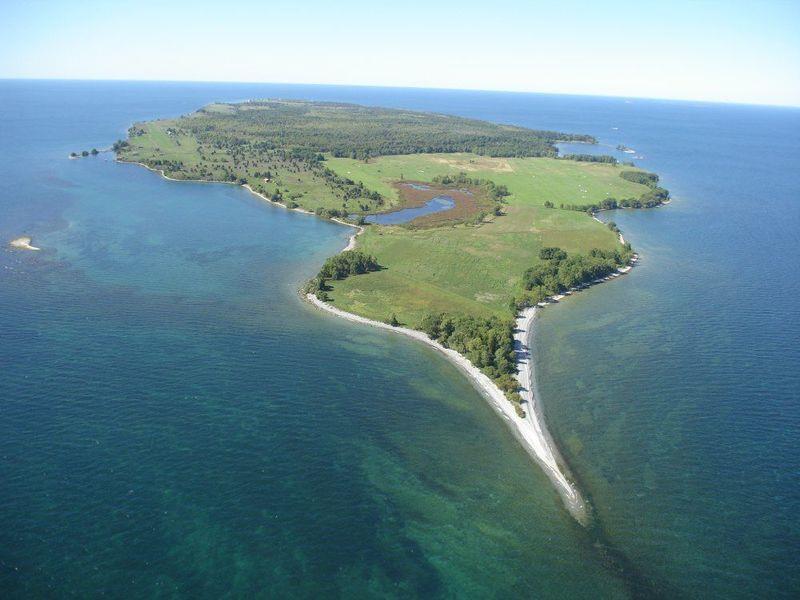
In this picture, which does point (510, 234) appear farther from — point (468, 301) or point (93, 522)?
point (93, 522)

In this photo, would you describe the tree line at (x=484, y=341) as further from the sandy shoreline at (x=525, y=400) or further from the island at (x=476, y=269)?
the sandy shoreline at (x=525, y=400)

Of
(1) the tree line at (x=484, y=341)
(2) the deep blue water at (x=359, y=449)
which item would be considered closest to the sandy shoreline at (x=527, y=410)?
(1) the tree line at (x=484, y=341)

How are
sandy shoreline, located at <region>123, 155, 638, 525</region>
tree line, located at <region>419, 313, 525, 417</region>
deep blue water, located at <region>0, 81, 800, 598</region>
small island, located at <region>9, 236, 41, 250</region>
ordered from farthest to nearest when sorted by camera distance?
small island, located at <region>9, 236, 41, 250</region> < tree line, located at <region>419, 313, 525, 417</region> < sandy shoreline, located at <region>123, 155, 638, 525</region> < deep blue water, located at <region>0, 81, 800, 598</region>

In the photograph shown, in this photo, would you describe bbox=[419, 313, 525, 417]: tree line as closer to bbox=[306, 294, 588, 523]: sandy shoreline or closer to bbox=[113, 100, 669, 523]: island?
bbox=[113, 100, 669, 523]: island

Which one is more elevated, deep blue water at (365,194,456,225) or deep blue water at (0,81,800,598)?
deep blue water at (365,194,456,225)

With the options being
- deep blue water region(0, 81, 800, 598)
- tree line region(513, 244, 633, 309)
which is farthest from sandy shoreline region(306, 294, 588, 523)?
tree line region(513, 244, 633, 309)

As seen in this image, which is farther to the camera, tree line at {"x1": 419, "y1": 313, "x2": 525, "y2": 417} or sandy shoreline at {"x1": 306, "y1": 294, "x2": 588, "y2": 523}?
tree line at {"x1": 419, "y1": 313, "x2": 525, "y2": 417}

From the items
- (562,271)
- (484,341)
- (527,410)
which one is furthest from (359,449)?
(562,271)
